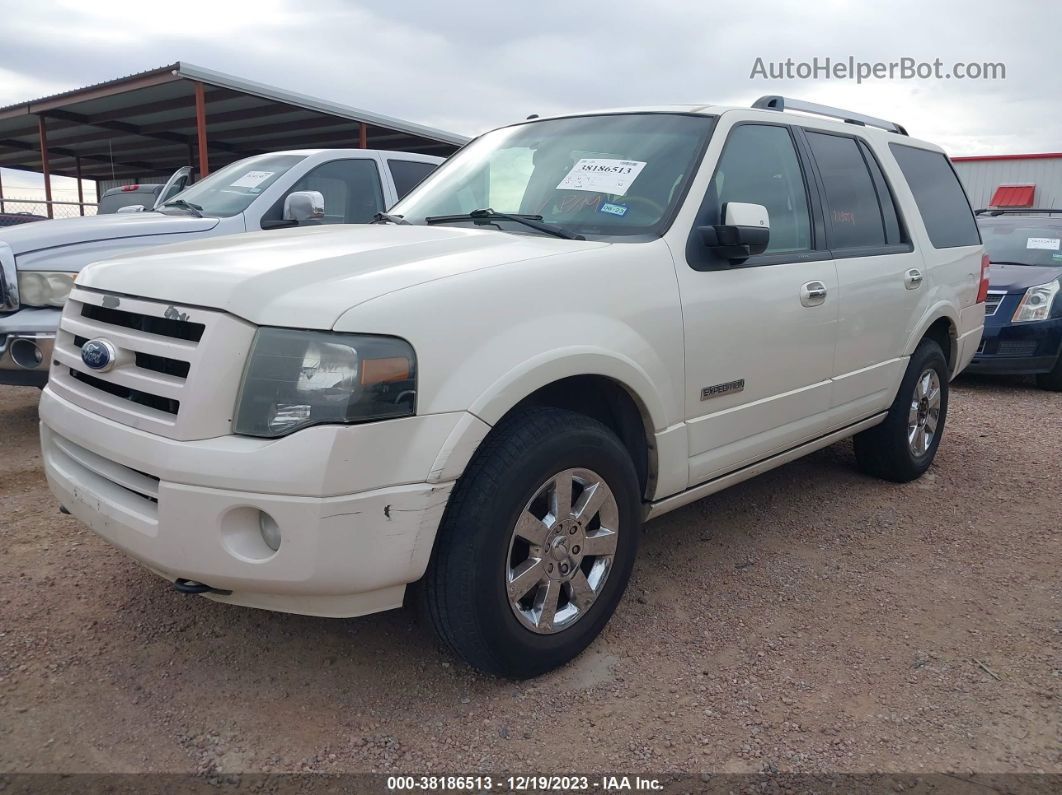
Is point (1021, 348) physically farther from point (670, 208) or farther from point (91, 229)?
point (91, 229)

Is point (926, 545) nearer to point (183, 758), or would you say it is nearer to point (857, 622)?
point (857, 622)

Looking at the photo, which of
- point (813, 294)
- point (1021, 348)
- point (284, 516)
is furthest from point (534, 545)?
point (1021, 348)

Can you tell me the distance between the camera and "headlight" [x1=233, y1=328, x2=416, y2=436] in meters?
2.04

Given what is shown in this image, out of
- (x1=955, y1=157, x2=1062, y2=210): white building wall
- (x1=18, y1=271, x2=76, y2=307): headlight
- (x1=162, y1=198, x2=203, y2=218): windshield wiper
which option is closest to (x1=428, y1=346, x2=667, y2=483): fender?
(x1=18, y1=271, x2=76, y2=307): headlight

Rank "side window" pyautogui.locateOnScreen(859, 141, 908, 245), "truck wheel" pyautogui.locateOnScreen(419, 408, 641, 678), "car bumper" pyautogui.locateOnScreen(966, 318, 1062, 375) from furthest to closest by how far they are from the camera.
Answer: "car bumper" pyautogui.locateOnScreen(966, 318, 1062, 375)
"side window" pyautogui.locateOnScreen(859, 141, 908, 245)
"truck wheel" pyautogui.locateOnScreen(419, 408, 641, 678)

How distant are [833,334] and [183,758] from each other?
9.60 ft

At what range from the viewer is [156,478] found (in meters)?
2.18

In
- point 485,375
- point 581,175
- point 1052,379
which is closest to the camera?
point 485,375

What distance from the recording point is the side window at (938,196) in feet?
14.8

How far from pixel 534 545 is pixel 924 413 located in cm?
311

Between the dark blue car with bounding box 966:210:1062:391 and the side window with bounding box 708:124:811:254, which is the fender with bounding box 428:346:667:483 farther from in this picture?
the dark blue car with bounding box 966:210:1062:391

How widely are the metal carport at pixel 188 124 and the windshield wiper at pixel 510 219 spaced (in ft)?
28.7

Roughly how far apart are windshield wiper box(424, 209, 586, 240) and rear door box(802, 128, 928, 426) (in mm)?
1429

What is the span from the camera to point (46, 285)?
4625 millimetres
